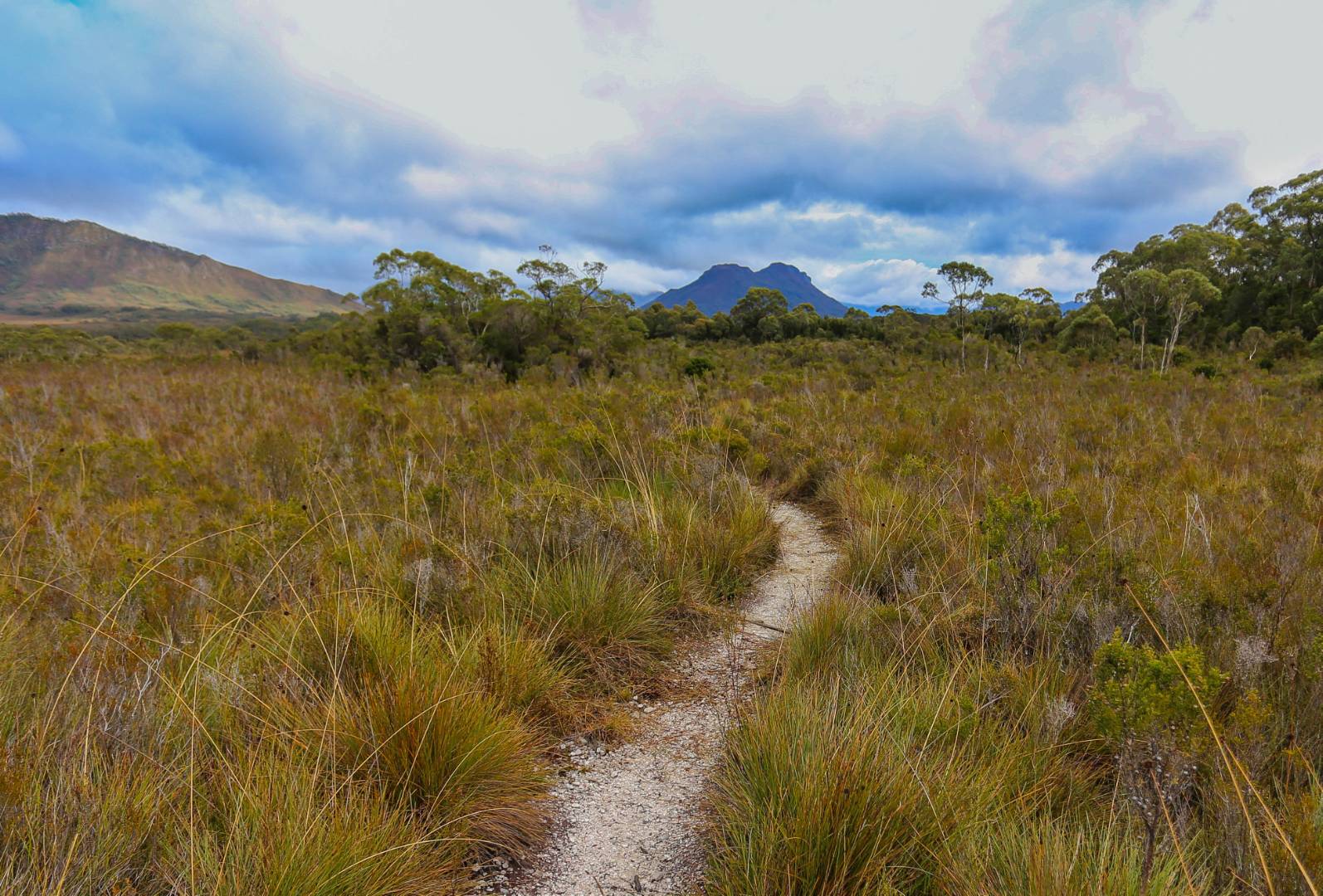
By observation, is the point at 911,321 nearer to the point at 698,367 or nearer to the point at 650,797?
the point at 698,367

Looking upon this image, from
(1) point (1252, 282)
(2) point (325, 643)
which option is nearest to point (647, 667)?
(2) point (325, 643)

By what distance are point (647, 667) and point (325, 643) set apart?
1.47m

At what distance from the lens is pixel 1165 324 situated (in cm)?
2311

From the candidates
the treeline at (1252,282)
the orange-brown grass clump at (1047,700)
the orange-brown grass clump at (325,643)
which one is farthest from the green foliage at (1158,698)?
the treeline at (1252,282)

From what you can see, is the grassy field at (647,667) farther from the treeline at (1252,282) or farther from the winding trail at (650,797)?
the treeline at (1252,282)

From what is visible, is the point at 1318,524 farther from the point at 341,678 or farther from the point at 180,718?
the point at 180,718

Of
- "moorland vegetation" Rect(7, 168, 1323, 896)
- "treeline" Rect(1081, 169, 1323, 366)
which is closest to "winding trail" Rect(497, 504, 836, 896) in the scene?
"moorland vegetation" Rect(7, 168, 1323, 896)

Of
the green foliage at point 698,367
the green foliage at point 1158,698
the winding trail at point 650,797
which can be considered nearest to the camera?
the green foliage at point 1158,698

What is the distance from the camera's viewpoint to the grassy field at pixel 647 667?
4.60ft

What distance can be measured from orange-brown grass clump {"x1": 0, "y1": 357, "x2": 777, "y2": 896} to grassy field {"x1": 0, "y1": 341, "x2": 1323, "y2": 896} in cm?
2

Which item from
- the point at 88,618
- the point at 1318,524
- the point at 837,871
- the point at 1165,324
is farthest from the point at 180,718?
the point at 1165,324

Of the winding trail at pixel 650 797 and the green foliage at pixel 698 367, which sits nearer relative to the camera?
the winding trail at pixel 650 797

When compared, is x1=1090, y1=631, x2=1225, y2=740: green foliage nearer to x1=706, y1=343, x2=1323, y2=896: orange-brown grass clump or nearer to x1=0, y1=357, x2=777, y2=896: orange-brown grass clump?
x1=706, y1=343, x2=1323, y2=896: orange-brown grass clump

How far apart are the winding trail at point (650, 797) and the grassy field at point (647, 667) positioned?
118 millimetres
